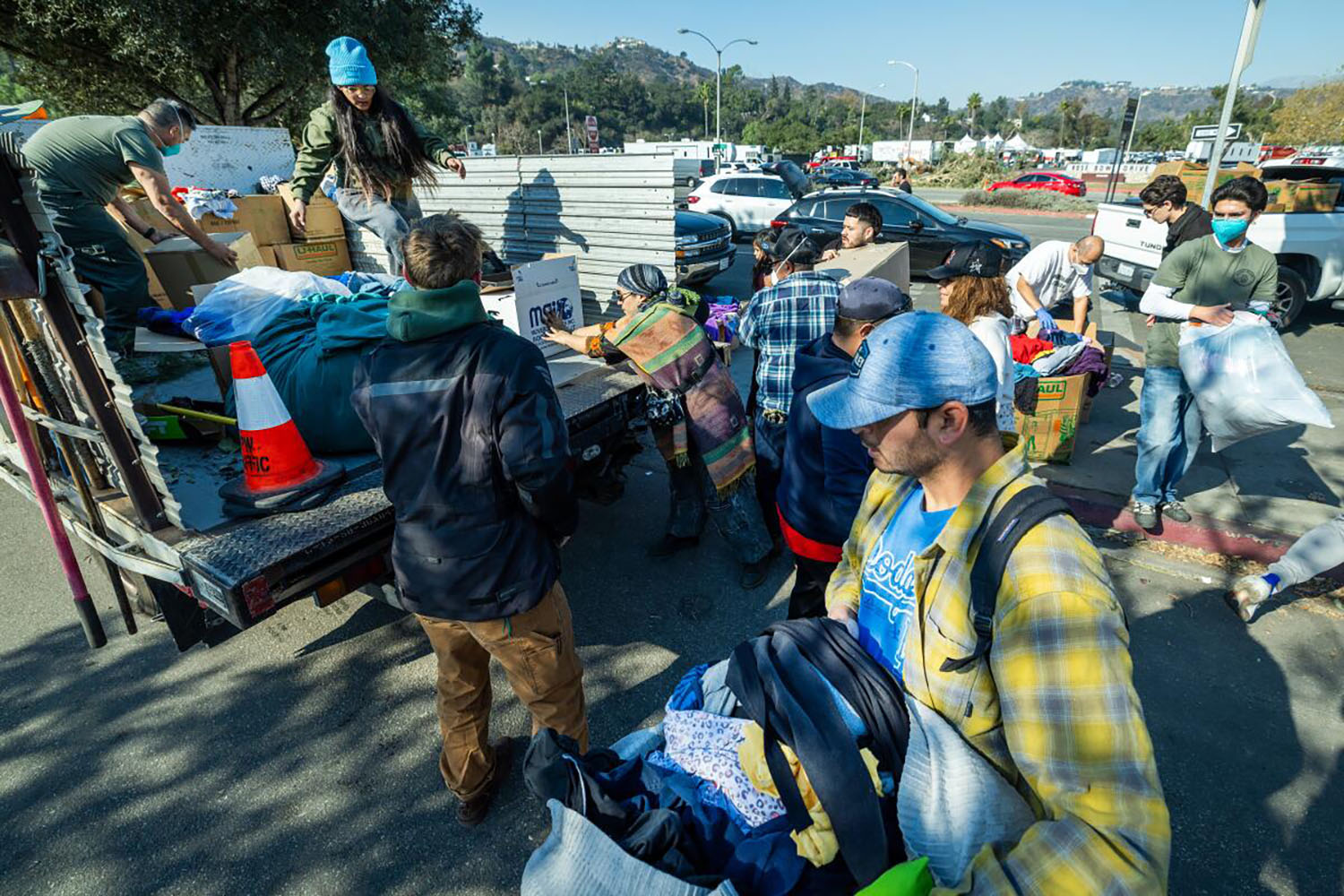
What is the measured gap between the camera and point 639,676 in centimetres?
316

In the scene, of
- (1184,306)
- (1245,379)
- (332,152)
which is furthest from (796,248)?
(332,152)

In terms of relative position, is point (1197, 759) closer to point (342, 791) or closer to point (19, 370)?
point (342, 791)

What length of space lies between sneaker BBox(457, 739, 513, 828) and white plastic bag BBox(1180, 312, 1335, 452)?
4.23 meters

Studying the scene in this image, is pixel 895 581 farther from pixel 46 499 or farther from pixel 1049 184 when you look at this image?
pixel 1049 184

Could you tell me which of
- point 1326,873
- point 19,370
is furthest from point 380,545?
point 1326,873

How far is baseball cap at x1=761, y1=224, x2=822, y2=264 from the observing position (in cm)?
412

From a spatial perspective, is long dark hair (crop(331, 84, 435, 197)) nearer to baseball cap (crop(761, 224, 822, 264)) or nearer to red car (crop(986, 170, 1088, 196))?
baseball cap (crop(761, 224, 822, 264))

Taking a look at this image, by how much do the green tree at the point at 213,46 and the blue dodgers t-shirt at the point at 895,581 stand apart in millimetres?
14914

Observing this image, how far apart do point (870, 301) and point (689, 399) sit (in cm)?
129

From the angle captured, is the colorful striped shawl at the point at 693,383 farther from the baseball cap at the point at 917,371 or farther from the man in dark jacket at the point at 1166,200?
the man in dark jacket at the point at 1166,200

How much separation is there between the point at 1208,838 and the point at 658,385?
290 cm

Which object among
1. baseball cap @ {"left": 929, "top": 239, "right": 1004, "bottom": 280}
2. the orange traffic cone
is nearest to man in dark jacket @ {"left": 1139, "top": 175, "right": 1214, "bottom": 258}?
baseball cap @ {"left": 929, "top": 239, "right": 1004, "bottom": 280}

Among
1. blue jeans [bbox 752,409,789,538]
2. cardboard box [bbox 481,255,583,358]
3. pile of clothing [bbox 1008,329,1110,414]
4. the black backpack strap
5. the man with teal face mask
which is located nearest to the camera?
the black backpack strap

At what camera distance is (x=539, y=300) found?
13.5 feet
